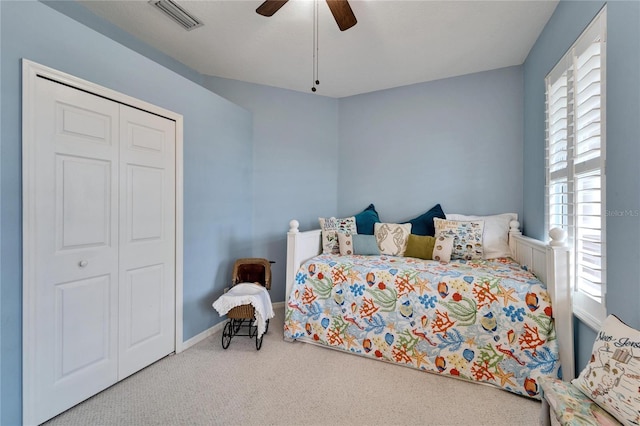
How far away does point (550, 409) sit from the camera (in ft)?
3.74

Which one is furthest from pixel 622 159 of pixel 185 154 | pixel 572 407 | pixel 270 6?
pixel 185 154

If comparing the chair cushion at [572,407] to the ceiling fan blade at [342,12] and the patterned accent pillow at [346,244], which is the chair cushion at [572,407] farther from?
the ceiling fan blade at [342,12]

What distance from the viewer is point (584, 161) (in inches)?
63.4

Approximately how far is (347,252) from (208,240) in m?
1.39

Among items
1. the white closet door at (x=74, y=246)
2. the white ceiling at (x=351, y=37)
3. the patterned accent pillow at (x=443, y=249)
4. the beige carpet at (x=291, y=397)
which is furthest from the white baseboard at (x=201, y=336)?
the white ceiling at (x=351, y=37)

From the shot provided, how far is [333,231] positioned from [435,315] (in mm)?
1342

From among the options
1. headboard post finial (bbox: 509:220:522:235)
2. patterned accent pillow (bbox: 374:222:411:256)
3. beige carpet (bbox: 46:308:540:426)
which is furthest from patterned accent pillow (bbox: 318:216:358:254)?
headboard post finial (bbox: 509:220:522:235)

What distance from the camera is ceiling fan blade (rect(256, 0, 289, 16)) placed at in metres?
1.67

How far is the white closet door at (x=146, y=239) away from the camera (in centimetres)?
192

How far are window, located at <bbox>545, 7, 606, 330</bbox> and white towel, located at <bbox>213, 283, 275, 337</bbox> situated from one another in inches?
84.4

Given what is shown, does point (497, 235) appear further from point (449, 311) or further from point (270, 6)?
point (270, 6)

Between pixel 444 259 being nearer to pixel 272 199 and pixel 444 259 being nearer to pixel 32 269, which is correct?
pixel 272 199

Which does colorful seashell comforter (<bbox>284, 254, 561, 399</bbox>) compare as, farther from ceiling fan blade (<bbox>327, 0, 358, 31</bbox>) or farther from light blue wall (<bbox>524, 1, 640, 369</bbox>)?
ceiling fan blade (<bbox>327, 0, 358, 31</bbox>)

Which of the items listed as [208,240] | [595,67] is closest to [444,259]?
[595,67]
